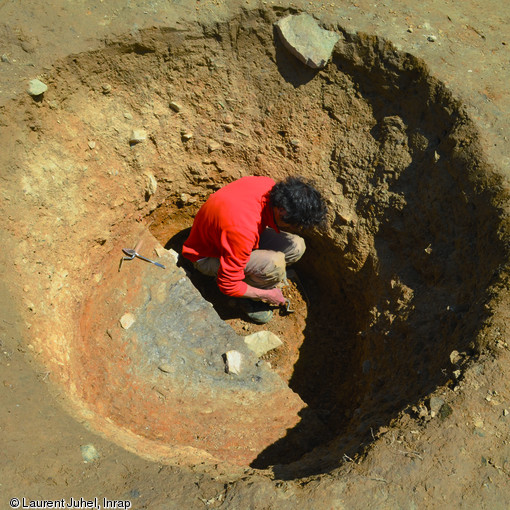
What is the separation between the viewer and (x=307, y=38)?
12.9 feet

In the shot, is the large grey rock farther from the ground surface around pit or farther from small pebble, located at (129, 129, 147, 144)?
the ground surface around pit

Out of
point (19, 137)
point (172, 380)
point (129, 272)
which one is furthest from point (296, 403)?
point (19, 137)

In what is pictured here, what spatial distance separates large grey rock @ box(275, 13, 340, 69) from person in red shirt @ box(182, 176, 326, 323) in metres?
1.06

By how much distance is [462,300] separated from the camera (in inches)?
129

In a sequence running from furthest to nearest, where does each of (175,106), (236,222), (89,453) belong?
(175,106), (236,222), (89,453)

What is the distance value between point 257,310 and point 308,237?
31.7 inches

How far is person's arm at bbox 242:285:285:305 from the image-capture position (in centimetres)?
409

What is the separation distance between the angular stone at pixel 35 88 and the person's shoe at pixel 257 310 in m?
2.31

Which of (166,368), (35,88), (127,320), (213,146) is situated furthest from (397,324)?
(35,88)

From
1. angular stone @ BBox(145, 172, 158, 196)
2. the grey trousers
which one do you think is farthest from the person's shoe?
angular stone @ BBox(145, 172, 158, 196)

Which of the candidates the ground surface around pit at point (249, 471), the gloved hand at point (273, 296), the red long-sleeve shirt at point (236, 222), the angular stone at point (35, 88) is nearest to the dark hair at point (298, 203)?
the red long-sleeve shirt at point (236, 222)

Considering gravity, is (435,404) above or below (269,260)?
above

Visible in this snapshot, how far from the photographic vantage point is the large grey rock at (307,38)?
3.93 metres

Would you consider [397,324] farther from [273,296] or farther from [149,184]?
[149,184]
